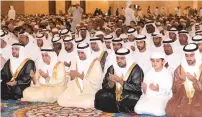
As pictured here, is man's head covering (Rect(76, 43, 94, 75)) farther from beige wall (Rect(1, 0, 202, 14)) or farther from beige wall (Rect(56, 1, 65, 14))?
beige wall (Rect(56, 1, 65, 14))

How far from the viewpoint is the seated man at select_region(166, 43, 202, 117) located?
17.9 feet

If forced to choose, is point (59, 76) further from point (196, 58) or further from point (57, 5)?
point (57, 5)

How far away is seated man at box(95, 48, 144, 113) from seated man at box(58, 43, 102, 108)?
0.95ft

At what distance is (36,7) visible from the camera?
29266 millimetres

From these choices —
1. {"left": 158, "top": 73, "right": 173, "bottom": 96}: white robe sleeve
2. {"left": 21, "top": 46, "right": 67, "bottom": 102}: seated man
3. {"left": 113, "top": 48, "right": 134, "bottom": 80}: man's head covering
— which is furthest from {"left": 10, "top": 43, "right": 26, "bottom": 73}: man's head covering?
{"left": 158, "top": 73, "right": 173, "bottom": 96}: white robe sleeve

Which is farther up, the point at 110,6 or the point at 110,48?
the point at 110,6

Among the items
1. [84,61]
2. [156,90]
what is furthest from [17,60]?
[156,90]

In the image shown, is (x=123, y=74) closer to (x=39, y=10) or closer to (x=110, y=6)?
(x=39, y=10)

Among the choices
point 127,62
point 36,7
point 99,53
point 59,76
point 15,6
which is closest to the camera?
point 127,62

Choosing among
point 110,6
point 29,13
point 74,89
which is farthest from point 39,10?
point 74,89

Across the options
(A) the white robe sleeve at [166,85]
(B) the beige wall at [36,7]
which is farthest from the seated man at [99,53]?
(B) the beige wall at [36,7]

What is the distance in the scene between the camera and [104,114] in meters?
5.88

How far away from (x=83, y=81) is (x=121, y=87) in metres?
0.81

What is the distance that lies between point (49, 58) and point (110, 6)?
25.9 m
